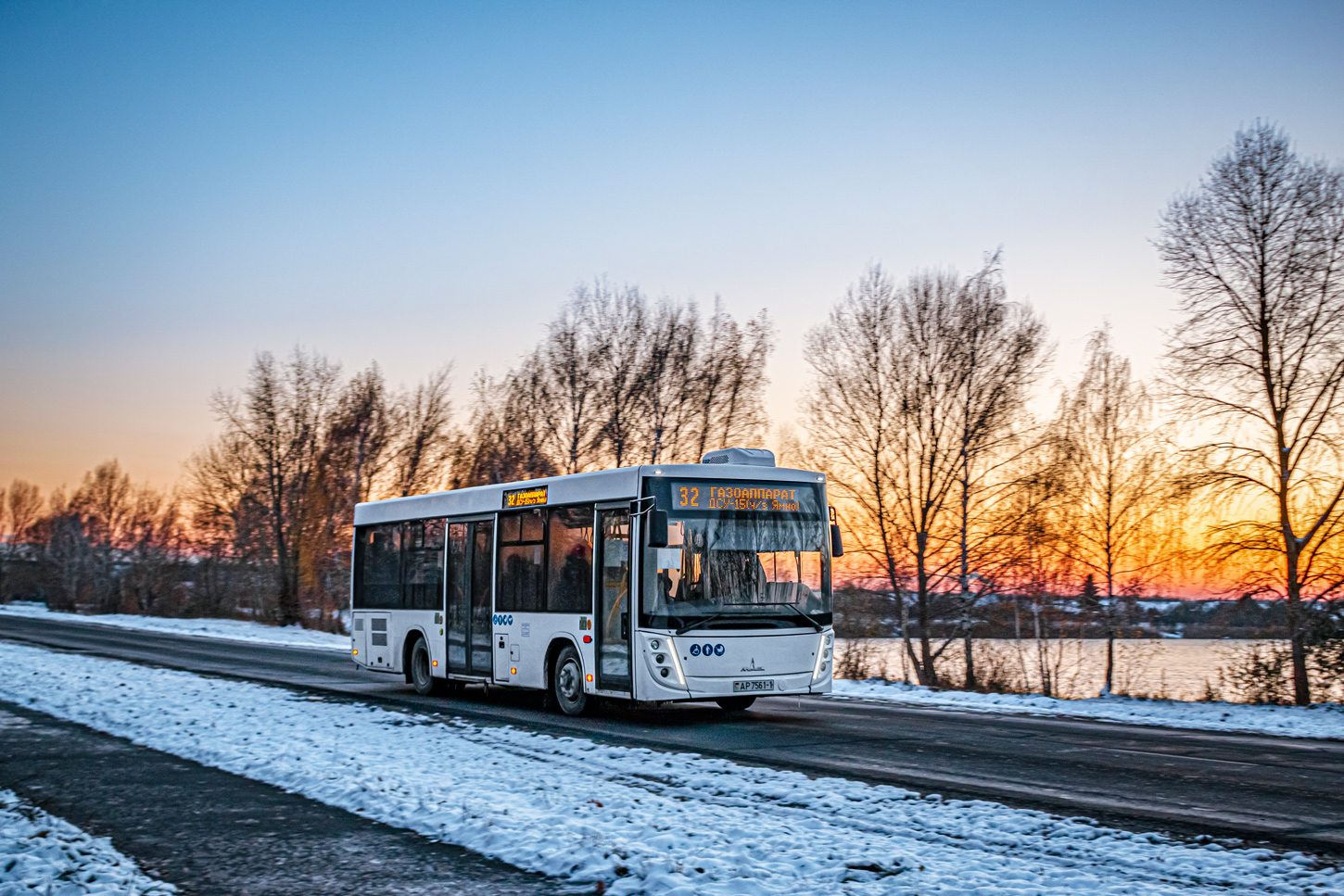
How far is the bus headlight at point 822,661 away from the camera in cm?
1455

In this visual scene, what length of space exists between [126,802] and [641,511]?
708 cm

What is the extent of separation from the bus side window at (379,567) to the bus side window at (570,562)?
4.98 m

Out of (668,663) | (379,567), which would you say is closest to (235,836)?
(668,663)

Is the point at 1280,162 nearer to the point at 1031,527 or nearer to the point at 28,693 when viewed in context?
the point at 1031,527

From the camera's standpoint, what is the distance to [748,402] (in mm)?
37938

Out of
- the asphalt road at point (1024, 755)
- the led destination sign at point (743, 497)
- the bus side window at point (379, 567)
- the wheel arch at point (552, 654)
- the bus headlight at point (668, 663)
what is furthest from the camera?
the bus side window at point (379, 567)

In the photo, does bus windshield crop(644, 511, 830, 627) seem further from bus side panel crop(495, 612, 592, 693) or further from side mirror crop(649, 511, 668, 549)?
bus side panel crop(495, 612, 592, 693)

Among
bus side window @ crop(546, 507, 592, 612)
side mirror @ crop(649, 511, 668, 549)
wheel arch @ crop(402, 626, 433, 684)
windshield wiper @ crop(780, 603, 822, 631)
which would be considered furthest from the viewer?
wheel arch @ crop(402, 626, 433, 684)

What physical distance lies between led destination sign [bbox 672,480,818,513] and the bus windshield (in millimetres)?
102

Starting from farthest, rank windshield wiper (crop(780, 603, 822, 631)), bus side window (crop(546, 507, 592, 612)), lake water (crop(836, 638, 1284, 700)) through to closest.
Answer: lake water (crop(836, 638, 1284, 700)) → bus side window (crop(546, 507, 592, 612)) → windshield wiper (crop(780, 603, 822, 631))


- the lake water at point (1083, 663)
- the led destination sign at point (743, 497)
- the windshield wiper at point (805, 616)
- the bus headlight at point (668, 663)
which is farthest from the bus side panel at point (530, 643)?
the lake water at point (1083, 663)

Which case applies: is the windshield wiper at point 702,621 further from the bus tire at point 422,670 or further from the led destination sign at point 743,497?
the bus tire at point 422,670

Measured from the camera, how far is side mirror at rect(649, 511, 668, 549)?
1375 centimetres

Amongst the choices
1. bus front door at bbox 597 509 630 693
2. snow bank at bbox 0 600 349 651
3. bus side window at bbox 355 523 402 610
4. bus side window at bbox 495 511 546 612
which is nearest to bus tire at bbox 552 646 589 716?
bus front door at bbox 597 509 630 693
